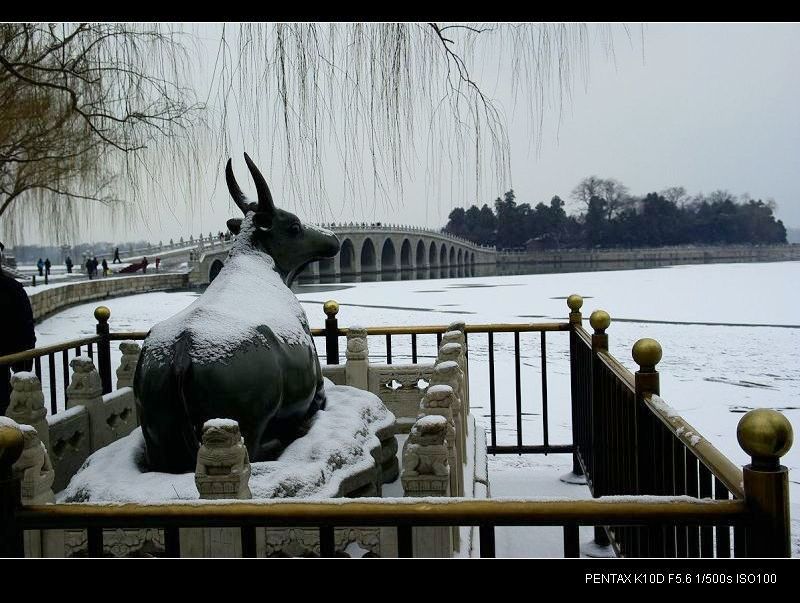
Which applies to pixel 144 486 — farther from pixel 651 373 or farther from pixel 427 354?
pixel 427 354

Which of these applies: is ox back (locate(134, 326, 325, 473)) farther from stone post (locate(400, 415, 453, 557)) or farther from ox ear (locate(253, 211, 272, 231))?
stone post (locate(400, 415, 453, 557))

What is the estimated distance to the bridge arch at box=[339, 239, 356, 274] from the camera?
5033cm

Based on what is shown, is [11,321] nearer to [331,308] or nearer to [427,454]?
[331,308]

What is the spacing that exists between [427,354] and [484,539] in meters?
9.23

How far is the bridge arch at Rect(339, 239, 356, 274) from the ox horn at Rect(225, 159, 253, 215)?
45.3 metres

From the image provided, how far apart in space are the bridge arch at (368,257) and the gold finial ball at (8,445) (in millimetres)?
54101

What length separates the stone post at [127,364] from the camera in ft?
18.0

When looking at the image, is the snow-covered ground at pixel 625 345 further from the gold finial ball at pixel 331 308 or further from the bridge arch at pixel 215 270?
the bridge arch at pixel 215 270

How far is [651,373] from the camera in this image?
9.11ft

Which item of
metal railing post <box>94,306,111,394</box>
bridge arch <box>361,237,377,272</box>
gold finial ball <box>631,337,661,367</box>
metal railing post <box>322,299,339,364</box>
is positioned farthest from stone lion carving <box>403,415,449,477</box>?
bridge arch <box>361,237,377,272</box>

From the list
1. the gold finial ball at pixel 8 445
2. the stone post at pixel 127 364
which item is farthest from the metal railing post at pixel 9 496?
the stone post at pixel 127 364
